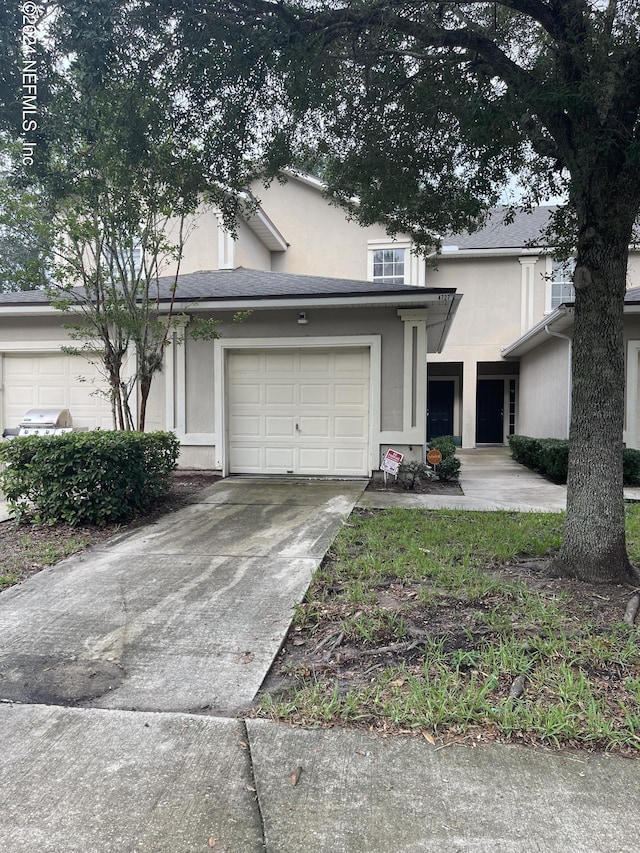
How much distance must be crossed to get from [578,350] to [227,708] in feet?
11.9

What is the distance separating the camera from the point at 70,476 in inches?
240

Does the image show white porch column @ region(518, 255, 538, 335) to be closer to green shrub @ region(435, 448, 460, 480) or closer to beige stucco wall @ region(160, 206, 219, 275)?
green shrub @ region(435, 448, 460, 480)

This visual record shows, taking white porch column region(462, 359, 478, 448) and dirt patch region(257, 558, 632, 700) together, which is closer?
dirt patch region(257, 558, 632, 700)

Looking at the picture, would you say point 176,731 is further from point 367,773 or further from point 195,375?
point 195,375

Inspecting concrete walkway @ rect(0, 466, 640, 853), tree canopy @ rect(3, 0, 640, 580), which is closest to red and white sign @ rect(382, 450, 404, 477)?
tree canopy @ rect(3, 0, 640, 580)

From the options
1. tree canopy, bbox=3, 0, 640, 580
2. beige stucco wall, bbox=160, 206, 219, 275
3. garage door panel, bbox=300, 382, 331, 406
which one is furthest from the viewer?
beige stucco wall, bbox=160, 206, 219, 275

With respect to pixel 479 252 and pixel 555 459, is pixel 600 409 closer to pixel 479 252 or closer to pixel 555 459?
pixel 555 459

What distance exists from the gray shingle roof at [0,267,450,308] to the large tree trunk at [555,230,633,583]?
14.2 ft

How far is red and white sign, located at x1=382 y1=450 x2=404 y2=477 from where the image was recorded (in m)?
8.59

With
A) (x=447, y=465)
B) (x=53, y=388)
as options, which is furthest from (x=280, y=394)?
(x=53, y=388)

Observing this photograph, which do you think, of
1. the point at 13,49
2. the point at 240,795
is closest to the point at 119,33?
the point at 13,49

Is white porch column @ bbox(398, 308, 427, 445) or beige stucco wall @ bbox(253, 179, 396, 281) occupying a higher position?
beige stucco wall @ bbox(253, 179, 396, 281)

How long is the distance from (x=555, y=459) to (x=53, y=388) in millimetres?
9414

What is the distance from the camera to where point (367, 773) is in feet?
→ 7.52
